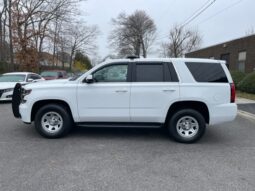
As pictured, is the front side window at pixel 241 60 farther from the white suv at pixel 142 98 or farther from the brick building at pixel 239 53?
the white suv at pixel 142 98

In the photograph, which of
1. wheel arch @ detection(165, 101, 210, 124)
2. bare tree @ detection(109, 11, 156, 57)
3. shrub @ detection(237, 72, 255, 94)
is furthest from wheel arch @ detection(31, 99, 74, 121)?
bare tree @ detection(109, 11, 156, 57)

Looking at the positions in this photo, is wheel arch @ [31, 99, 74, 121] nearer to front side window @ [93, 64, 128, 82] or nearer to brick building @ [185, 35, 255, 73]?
front side window @ [93, 64, 128, 82]

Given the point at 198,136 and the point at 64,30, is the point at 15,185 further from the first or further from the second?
the point at 64,30

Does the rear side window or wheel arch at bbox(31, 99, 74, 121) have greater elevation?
the rear side window

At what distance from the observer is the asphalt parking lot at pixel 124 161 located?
3809 millimetres

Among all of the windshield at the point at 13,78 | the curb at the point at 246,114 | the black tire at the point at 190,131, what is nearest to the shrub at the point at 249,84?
the curb at the point at 246,114

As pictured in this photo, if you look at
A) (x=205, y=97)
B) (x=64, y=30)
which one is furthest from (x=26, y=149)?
(x=64, y=30)

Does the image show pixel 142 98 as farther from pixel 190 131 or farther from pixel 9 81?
pixel 9 81

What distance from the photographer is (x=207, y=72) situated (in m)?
5.95

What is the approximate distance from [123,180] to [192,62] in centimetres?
328

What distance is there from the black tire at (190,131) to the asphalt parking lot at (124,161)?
0.64ft

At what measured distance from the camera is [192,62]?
5.99 m

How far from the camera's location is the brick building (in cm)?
2195

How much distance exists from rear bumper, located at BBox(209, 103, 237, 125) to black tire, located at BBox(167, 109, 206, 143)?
0.25m
